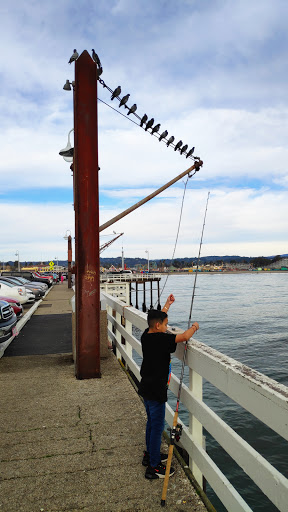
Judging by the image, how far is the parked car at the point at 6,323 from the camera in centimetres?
839

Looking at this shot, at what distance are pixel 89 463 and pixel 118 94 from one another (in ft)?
21.5

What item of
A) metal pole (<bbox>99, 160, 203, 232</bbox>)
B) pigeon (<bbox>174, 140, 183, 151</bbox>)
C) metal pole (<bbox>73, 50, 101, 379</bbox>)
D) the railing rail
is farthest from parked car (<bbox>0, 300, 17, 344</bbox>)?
the railing rail

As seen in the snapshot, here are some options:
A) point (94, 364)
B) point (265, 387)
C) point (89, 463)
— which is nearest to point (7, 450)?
point (89, 463)

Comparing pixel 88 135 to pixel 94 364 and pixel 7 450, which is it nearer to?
pixel 94 364

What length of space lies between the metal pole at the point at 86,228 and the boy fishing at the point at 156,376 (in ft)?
9.54

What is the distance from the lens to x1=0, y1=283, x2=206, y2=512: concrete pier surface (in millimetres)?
3061

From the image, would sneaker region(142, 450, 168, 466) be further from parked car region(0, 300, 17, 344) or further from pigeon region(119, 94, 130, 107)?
pigeon region(119, 94, 130, 107)

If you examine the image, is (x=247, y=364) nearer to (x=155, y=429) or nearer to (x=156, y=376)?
(x=155, y=429)

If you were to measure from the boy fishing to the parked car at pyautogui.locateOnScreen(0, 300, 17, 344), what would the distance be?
18.5 feet

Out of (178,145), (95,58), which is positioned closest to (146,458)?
(95,58)

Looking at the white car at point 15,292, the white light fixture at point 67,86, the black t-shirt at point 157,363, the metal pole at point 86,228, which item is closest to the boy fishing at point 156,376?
the black t-shirt at point 157,363

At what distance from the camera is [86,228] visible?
6199 millimetres

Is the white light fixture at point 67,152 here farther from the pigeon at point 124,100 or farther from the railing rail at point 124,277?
the railing rail at point 124,277

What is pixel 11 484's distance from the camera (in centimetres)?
332
